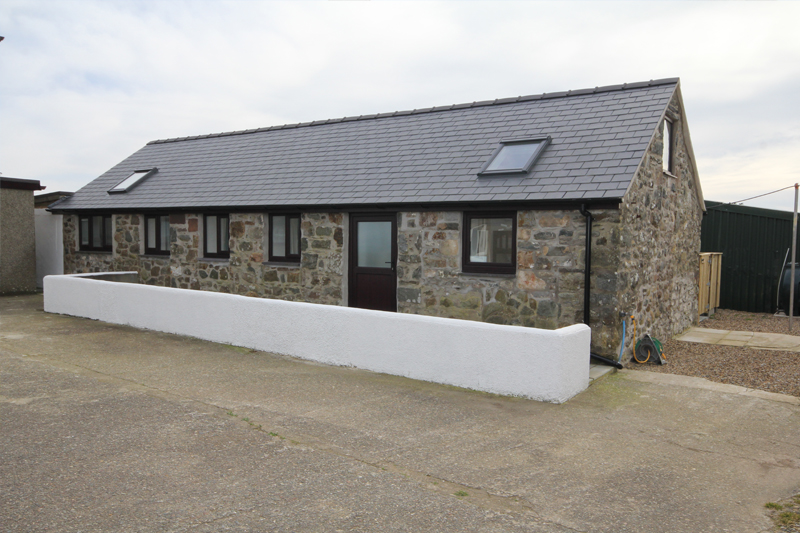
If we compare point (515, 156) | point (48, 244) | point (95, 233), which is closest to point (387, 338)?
point (515, 156)

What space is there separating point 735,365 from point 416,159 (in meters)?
6.46

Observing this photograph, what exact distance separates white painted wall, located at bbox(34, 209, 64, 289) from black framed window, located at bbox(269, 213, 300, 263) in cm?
800

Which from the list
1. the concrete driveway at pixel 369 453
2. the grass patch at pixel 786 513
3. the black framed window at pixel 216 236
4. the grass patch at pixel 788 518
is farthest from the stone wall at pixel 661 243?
the black framed window at pixel 216 236

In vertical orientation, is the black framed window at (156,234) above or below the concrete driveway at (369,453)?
above

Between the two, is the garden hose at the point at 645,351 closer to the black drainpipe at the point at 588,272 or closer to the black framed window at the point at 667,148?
the black drainpipe at the point at 588,272

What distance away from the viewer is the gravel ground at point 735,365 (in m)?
7.61

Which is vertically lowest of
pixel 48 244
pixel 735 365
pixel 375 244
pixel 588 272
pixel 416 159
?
pixel 735 365

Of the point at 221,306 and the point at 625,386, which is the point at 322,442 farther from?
the point at 221,306

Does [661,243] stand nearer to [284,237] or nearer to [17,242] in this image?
[284,237]

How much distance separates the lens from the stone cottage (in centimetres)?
871

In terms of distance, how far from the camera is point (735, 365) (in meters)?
8.63

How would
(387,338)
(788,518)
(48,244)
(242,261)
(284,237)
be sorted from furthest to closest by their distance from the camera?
(48,244) → (242,261) → (284,237) → (387,338) → (788,518)

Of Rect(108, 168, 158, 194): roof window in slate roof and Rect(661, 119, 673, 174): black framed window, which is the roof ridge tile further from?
Rect(108, 168, 158, 194): roof window in slate roof

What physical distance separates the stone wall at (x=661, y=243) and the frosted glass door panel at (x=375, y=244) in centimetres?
411
